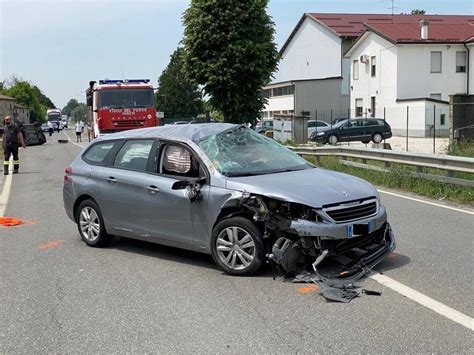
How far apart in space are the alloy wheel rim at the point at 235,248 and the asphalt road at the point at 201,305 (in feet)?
0.55

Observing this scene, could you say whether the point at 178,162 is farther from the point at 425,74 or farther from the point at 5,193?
the point at 425,74

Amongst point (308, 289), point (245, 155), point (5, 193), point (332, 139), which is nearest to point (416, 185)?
point (245, 155)

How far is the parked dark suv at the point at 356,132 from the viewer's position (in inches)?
1345

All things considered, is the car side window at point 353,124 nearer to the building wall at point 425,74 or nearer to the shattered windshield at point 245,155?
the building wall at point 425,74

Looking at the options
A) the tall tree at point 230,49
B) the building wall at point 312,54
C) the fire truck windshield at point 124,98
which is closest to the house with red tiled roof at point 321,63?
the building wall at point 312,54

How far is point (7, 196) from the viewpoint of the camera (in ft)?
44.1

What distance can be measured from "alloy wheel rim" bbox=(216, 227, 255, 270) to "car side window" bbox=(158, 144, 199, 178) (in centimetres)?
85

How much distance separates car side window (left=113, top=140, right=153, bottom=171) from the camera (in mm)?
7129

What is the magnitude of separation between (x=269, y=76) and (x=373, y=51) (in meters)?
25.3

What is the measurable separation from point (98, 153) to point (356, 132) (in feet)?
92.8

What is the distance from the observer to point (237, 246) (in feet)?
19.6

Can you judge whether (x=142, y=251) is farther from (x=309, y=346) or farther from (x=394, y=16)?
(x=394, y=16)

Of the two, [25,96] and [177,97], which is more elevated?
[25,96]

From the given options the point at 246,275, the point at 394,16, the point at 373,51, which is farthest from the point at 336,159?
the point at 394,16
